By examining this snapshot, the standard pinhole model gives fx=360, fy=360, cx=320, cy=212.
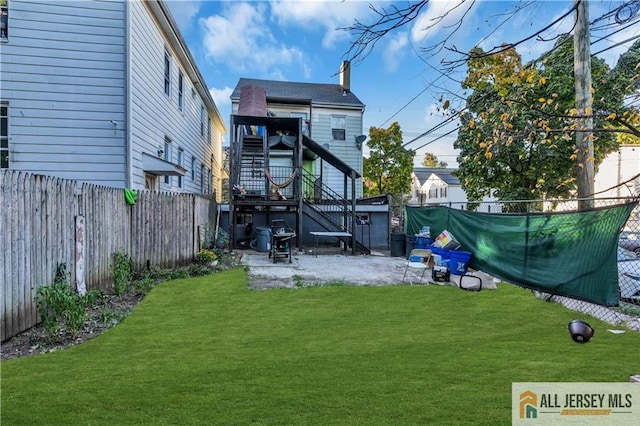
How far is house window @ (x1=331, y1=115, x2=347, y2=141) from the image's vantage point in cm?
1900

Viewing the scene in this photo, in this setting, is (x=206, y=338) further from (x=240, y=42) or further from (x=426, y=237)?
(x=240, y=42)

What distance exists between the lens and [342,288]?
272 inches

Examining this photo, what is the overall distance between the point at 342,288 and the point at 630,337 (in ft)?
13.8

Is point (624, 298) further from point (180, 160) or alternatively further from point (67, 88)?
point (180, 160)

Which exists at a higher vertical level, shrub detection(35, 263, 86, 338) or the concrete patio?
shrub detection(35, 263, 86, 338)

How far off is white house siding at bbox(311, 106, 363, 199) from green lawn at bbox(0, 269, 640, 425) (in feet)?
44.5

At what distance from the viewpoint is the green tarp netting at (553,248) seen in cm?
518

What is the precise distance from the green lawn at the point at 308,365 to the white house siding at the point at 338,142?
44.5 feet

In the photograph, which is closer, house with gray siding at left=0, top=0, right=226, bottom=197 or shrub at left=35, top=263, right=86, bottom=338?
shrub at left=35, top=263, right=86, bottom=338

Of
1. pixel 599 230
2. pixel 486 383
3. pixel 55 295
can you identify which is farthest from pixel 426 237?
pixel 55 295

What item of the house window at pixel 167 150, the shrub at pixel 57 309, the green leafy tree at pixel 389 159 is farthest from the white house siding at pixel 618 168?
the shrub at pixel 57 309

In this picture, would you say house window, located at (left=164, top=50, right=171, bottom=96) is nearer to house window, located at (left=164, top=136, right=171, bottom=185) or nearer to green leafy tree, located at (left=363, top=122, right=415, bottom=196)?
house window, located at (left=164, top=136, right=171, bottom=185)

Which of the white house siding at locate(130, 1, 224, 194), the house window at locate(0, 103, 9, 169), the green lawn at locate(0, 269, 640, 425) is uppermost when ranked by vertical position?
the white house siding at locate(130, 1, 224, 194)

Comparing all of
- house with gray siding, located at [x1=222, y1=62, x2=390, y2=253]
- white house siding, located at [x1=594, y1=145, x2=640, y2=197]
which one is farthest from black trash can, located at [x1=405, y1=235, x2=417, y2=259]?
white house siding, located at [x1=594, y1=145, x2=640, y2=197]
